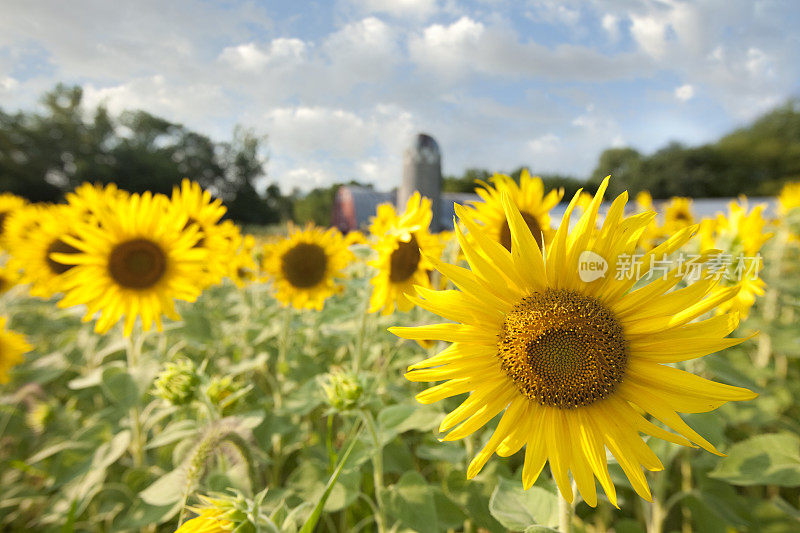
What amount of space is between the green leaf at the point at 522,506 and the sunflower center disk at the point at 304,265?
161cm

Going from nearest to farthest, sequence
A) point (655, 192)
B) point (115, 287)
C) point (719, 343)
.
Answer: point (719, 343) < point (115, 287) < point (655, 192)

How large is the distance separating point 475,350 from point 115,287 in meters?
1.86

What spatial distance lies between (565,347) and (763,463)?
75 cm

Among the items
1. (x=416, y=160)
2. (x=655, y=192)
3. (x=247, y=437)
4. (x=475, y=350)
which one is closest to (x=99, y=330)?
(x=247, y=437)

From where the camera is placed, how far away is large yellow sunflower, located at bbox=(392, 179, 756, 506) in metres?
0.78

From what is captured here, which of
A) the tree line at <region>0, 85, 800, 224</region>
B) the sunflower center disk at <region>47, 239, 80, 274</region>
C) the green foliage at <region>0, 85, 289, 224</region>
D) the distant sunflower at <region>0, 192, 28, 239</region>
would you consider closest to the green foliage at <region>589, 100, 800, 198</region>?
the tree line at <region>0, 85, 800, 224</region>

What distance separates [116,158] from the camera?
30031 mm

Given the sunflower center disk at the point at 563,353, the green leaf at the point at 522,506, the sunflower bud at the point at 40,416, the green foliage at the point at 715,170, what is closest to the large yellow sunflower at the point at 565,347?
the sunflower center disk at the point at 563,353

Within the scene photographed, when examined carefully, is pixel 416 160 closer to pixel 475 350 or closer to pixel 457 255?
pixel 457 255

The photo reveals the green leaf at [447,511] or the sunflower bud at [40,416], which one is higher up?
the green leaf at [447,511]

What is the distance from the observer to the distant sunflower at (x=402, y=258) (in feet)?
4.94

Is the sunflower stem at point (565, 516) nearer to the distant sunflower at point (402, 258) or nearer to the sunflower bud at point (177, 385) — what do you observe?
the distant sunflower at point (402, 258)

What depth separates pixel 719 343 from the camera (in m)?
0.73

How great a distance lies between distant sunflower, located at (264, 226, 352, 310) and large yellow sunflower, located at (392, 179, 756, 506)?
1593 millimetres
